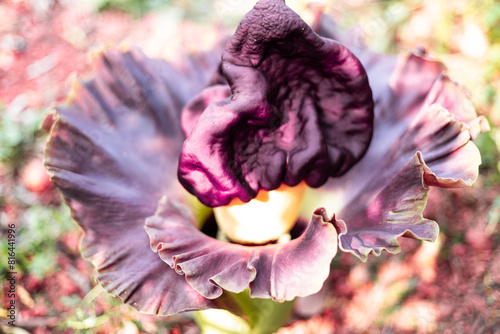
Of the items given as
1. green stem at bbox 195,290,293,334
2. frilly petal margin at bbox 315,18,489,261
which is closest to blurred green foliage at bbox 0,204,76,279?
green stem at bbox 195,290,293,334

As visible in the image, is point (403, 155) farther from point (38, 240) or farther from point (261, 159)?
point (38, 240)

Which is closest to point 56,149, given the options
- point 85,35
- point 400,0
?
point 85,35

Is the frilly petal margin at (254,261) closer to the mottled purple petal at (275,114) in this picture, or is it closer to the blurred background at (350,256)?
the mottled purple petal at (275,114)

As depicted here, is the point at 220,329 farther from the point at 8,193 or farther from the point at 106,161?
the point at 8,193

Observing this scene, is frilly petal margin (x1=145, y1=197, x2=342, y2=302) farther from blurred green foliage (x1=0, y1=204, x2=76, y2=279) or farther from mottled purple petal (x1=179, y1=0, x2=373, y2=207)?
blurred green foliage (x1=0, y1=204, x2=76, y2=279)

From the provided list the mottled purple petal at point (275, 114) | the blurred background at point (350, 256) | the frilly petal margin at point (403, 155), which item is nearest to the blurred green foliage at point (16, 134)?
the blurred background at point (350, 256)

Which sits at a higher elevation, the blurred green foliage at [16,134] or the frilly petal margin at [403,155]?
the frilly petal margin at [403,155]

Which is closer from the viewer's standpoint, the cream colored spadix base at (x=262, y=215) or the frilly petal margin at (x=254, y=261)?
the frilly petal margin at (x=254, y=261)
